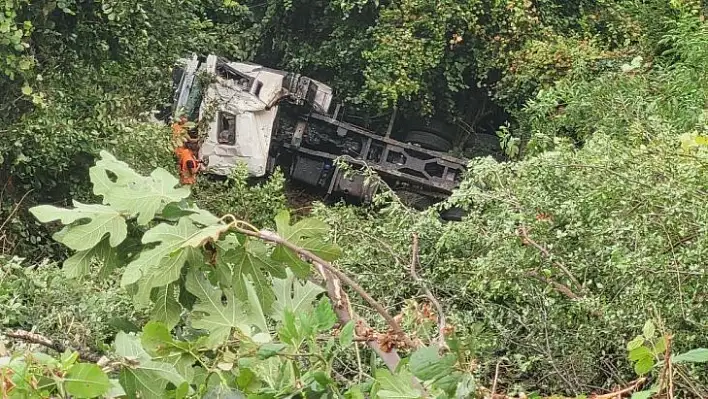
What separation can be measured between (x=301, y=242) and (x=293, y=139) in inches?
332

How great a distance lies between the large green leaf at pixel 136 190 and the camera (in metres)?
1.20

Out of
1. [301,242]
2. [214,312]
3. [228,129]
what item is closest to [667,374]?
[301,242]

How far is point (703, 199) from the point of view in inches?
128

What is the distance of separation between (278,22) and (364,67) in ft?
5.39

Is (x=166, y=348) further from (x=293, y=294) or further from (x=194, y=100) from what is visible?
(x=194, y=100)

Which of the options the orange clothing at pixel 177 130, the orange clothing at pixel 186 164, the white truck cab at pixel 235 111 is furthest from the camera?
the white truck cab at pixel 235 111

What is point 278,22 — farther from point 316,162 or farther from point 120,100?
point 120,100

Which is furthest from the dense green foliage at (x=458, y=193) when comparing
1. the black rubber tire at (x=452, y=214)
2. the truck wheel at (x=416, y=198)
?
the black rubber tire at (x=452, y=214)

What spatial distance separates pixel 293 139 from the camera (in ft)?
31.7

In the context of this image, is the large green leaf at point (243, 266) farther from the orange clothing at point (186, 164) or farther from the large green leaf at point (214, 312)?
the orange clothing at point (186, 164)

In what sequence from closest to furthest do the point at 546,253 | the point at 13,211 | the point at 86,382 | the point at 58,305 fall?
the point at 86,382, the point at 546,253, the point at 58,305, the point at 13,211

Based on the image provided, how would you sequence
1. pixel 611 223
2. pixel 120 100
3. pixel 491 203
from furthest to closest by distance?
pixel 120 100, pixel 491 203, pixel 611 223

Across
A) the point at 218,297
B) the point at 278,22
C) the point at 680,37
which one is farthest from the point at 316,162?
the point at 218,297

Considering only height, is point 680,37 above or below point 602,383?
above
